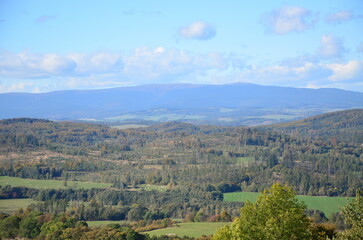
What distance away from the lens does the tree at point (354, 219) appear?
92.0 ft

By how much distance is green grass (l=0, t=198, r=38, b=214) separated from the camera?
85250 millimetres

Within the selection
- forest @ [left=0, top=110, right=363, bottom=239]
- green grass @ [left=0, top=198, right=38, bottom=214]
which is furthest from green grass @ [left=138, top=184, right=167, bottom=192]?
green grass @ [left=0, top=198, right=38, bottom=214]

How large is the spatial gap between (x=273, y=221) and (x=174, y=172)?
93772mm

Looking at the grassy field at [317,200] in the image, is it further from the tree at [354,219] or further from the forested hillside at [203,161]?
the tree at [354,219]

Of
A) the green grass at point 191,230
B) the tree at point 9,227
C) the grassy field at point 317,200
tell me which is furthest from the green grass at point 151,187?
the tree at point 9,227

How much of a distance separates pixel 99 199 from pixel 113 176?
973 inches

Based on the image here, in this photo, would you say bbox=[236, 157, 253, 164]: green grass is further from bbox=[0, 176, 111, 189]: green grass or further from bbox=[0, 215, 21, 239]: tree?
bbox=[0, 215, 21, 239]: tree

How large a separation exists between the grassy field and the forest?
119 inches

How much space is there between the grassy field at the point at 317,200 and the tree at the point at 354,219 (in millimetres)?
53191

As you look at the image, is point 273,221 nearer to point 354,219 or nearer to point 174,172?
point 354,219

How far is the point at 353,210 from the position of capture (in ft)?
96.9

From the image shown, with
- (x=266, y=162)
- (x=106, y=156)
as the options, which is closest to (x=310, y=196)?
(x=266, y=162)

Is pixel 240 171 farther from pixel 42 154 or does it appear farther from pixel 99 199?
pixel 42 154

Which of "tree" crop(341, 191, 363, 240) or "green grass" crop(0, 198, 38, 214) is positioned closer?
"tree" crop(341, 191, 363, 240)
